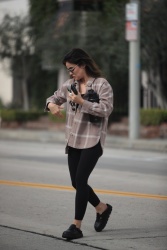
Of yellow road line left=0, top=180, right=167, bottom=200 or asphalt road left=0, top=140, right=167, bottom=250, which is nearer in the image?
asphalt road left=0, top=140, right=167, bottom=250

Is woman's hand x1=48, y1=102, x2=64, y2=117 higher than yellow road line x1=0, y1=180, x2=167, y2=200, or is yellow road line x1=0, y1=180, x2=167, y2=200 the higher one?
woman's hand x1=48, y1=102, x2=64, y2=117

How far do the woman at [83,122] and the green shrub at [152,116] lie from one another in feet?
45.5

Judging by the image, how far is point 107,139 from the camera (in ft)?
68.9

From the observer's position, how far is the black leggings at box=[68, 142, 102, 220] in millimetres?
7344

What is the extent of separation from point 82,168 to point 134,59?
13.3 m

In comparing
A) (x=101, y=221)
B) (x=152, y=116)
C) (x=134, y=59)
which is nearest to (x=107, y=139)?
(x=152, y=116)

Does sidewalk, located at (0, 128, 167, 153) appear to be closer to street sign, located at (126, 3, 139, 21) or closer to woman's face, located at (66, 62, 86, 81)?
street sign, located at (126, 3, 139, 21)

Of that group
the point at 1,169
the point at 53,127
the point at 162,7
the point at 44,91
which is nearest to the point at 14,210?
the point at 1,169

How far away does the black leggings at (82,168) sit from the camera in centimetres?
734

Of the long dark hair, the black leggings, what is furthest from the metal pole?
the black leggings

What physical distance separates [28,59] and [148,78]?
23.9 feet

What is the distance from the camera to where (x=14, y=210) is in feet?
30.2

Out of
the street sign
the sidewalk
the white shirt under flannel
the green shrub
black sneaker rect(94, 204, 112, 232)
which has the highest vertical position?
the street sign

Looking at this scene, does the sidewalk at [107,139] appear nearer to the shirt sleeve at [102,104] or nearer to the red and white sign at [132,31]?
the red and white sign at [132,31]
